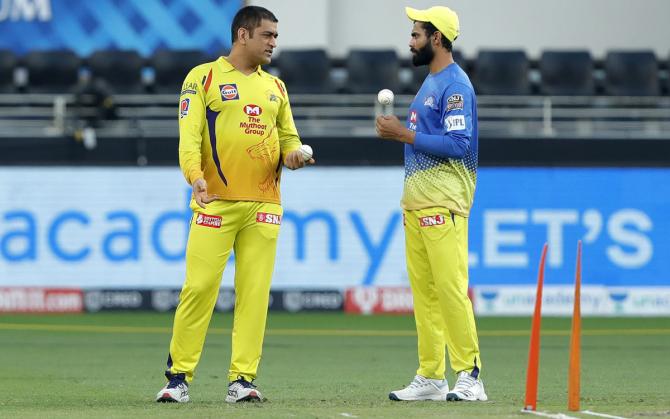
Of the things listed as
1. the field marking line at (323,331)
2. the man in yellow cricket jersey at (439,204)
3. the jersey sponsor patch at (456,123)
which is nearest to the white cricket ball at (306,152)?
the man in yellow cricket jersey at (439,204)

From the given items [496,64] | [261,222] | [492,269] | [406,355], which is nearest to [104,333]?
[406,355]

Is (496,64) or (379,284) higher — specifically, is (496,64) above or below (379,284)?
above

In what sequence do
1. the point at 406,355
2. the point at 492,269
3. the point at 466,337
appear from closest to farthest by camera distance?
the point at 466,337, the point at 406,355, the point at 492,269

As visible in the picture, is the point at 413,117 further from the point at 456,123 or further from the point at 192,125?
the point at 192,125

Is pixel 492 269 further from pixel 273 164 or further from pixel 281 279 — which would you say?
pixel 273 164

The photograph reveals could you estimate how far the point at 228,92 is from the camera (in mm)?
8430

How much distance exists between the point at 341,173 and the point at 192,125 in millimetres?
12561

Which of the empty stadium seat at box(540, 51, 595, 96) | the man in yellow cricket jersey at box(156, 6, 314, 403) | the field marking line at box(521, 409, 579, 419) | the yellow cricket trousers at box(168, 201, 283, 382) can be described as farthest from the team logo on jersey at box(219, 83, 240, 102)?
the empty stadium seat at box(540, 51, 595, 96)

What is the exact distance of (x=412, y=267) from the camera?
8625 millimetres

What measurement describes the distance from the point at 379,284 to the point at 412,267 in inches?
475

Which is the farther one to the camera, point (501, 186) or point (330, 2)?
point (330, 2)

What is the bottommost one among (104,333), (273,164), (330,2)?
(104,333)

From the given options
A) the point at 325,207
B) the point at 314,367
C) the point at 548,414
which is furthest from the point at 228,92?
the point at 325,207

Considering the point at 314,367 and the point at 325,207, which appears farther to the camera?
the point at 325,207
